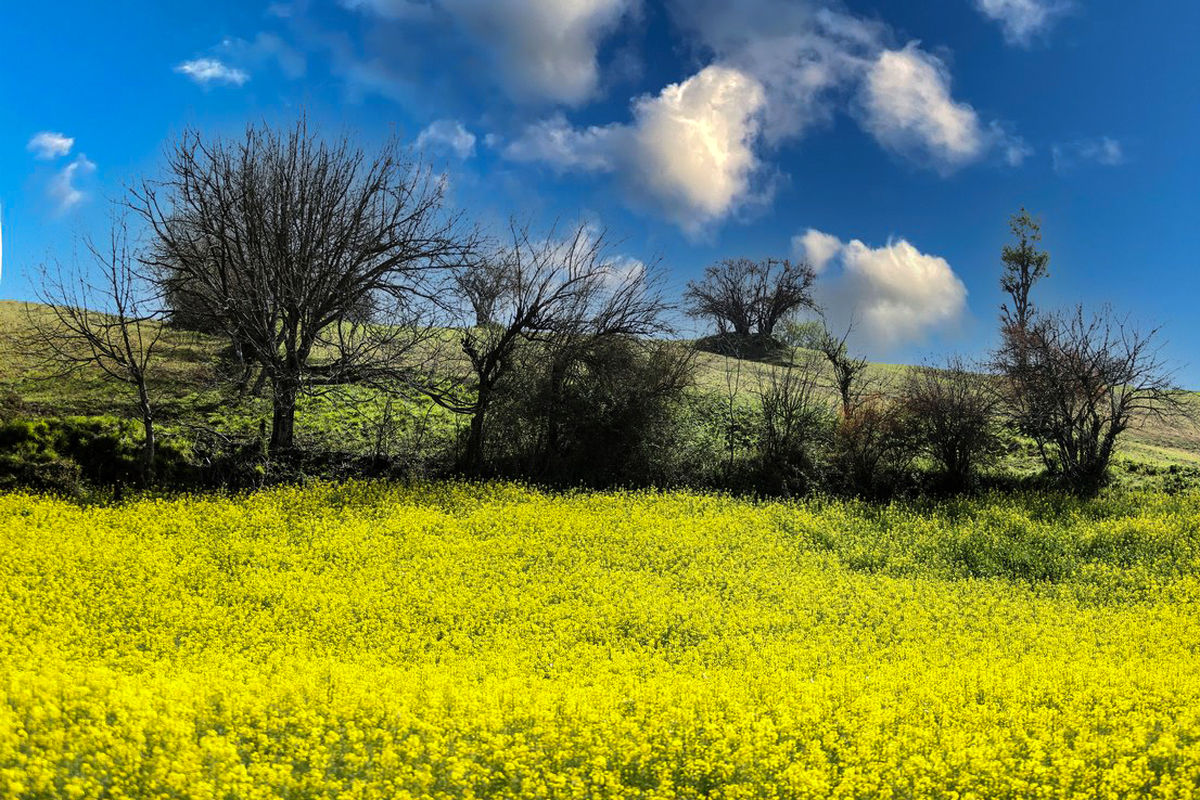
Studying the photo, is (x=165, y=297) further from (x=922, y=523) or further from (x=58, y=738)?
(x=922, y=523)

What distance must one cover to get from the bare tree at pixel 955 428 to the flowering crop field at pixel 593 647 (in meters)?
1.55

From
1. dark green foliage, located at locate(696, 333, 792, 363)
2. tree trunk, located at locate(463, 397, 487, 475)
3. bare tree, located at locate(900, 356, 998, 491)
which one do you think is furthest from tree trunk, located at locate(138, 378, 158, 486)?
dark green foliage, located at locate(696, 333, 792, 363)

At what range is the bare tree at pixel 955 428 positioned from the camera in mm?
21312

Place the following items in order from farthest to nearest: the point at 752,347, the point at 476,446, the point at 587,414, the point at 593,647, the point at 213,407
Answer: the point at 752,347 < the point at 213,407 < the point at 587,414 < the point at 476,446 < the point at 593,647

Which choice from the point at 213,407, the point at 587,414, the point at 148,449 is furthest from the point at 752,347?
the point at 148,449

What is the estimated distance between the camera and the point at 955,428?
70.0 ft

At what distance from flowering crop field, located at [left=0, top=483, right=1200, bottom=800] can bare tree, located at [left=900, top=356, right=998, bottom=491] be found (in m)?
1.55

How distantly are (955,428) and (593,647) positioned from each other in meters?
15.0

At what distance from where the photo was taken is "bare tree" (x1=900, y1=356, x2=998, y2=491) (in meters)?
21.3

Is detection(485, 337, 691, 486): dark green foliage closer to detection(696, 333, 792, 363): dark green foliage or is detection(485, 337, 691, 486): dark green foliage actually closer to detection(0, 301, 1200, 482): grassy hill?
detection(0, 301, 1200, 482): grassy hill

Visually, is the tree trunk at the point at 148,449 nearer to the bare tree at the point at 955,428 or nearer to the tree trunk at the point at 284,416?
the tree trunk at the point at 284,416

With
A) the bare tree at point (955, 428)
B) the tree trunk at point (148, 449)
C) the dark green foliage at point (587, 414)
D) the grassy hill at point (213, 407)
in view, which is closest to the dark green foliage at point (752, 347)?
the grassy hill at point (213, 407)

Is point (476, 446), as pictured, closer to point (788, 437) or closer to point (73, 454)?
point (788, 437)

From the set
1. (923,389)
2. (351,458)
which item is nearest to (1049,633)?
(923,389)
